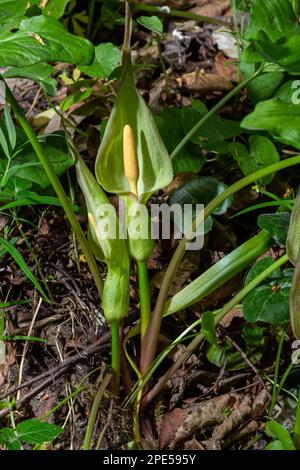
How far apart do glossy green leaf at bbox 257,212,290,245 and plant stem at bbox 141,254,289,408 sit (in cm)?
3

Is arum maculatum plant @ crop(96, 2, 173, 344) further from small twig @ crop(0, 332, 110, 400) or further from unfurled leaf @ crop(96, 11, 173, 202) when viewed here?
small twig @ crop(0, 332, 110, 400)

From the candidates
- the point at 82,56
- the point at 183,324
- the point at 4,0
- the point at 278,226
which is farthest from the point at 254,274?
the point at 4,0

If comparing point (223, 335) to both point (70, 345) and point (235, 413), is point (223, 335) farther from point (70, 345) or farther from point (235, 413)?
point (70, 345)

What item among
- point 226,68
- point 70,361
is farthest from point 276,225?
point 226,68

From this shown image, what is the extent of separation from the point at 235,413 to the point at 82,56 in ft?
2.26

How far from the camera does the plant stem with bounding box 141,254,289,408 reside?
3.29 feet

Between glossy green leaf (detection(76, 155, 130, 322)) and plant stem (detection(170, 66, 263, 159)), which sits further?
plant stem (detection(170, 66, 263, 159))

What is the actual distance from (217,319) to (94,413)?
0.26 m

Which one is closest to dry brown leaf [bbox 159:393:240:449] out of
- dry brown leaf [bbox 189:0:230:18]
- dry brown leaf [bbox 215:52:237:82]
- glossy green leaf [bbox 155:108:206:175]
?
glossy green leaf [bbox 155:108:206:175]

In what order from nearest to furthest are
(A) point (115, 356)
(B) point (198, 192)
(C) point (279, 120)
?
(C) point (279, 120)
(A) point (115, 356)
(B) point (198, 192)

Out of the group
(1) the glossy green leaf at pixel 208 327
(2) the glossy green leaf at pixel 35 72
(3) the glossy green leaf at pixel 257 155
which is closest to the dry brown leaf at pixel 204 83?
(3) the glossy green leaf at pixel 257 155

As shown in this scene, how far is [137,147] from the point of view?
3.31 feet

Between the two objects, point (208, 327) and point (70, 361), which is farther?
point (70, 361)

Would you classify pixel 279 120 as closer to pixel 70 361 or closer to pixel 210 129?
pixel 210 129
